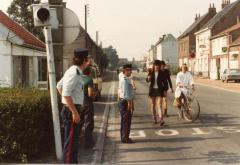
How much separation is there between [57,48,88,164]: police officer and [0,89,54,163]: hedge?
107cm

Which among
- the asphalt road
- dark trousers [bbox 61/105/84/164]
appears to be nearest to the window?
the asphalt road

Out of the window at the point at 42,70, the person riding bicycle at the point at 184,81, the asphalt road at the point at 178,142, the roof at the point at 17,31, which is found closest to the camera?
the asphalt road at the point at 178,142

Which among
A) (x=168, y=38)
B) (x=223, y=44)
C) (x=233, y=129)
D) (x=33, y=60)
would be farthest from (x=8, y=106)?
(x=168, y=38)

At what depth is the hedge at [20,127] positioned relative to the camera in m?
8.11

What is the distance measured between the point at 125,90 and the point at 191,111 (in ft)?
13.7

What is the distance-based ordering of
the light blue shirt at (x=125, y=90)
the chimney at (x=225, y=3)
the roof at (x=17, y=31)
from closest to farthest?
the light blue shirt at (x=125, y=90), the roof at (x=17, y=31), the chimney at (x=225, y=3)

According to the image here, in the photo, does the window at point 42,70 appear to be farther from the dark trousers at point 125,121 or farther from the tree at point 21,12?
the tree at point 21,12

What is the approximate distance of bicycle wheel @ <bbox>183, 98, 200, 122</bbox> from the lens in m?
14.8

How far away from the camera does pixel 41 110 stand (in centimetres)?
848

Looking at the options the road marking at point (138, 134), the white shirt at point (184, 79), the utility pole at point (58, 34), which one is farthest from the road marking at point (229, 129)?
the utility pole at point (58, 34)

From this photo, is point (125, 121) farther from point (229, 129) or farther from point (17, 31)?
point (17, 31)

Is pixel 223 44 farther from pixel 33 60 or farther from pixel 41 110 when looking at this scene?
pixel 41 110

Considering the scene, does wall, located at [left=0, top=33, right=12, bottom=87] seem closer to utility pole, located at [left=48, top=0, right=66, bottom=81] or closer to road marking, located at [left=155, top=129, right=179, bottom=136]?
road marking, located at [left=155, top=129, right=179, bottom=136]

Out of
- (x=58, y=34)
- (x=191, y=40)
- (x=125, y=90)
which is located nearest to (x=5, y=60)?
(x=125, y=90)
